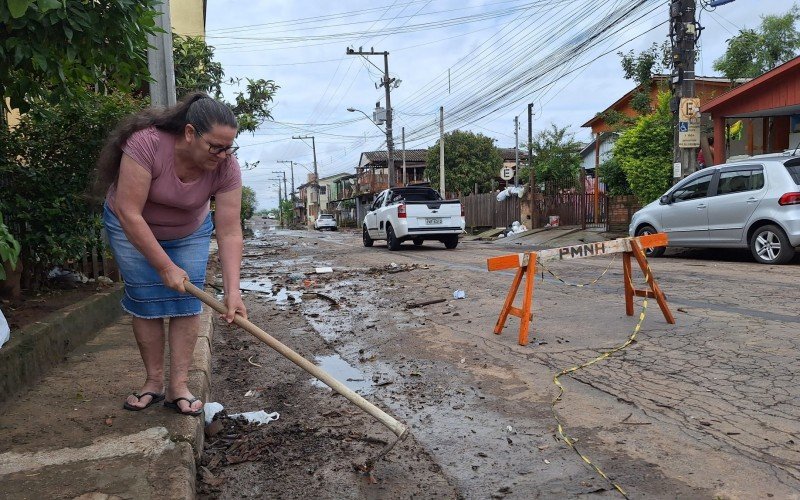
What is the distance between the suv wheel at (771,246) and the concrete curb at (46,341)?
925cm

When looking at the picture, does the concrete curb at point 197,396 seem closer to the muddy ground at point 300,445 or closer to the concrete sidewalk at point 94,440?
the concrete sidewalk at point 94,440

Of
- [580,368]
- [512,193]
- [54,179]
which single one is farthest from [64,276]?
[512,193]

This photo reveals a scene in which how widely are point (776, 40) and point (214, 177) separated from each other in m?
30.3

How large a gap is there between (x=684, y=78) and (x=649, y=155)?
138 inches

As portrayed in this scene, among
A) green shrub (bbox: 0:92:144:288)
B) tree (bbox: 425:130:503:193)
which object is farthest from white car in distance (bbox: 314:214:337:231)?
green shrub (bbox: 0:92:144:288)

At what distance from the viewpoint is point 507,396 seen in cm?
370

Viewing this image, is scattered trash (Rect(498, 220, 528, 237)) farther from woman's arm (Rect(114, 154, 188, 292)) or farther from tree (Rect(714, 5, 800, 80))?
woman's arm (Rect(114, 154, 188, 292))

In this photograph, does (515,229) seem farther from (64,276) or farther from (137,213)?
(137,213)

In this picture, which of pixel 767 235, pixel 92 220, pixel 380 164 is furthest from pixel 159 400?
pixel 380 164

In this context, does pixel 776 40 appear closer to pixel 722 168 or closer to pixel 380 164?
Answer: pixel 722 168

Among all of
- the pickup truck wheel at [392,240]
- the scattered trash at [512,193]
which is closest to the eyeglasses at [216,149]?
the pickup truck wheel at [392,240]

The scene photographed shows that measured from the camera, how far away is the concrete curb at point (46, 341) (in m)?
3.18

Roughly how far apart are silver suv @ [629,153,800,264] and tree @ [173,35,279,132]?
26.1 ft

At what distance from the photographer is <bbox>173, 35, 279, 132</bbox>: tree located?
1053cm
